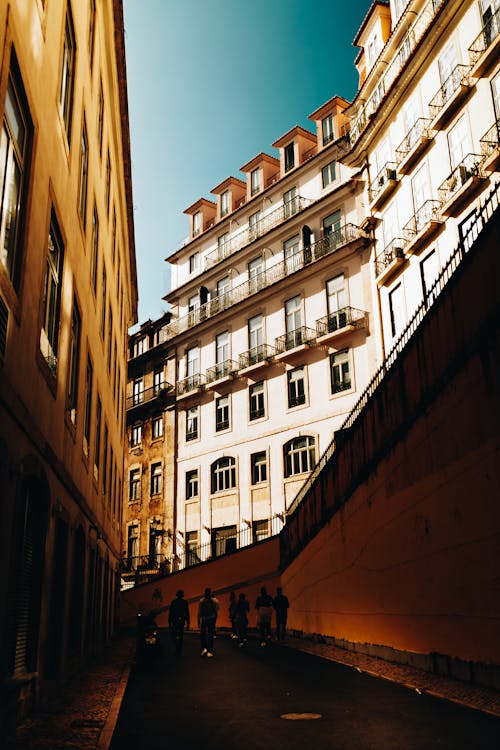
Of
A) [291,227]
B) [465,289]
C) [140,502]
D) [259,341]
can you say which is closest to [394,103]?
[291,227]

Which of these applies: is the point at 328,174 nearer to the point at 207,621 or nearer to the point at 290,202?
the point at 290,202

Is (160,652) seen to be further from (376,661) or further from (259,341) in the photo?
(259,341)

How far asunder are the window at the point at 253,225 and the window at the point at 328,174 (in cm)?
522

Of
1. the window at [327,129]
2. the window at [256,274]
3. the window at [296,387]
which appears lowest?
the window at [296,387]

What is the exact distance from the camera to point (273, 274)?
37500 millimetres

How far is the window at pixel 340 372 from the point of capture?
32.1 m

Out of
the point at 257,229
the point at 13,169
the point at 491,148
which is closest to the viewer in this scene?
the point at 13,169

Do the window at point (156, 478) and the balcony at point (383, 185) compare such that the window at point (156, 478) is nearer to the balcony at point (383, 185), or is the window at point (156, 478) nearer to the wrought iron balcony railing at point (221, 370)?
the wrought iron balcony railing at point (221, 370)

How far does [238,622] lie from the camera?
20.1 m

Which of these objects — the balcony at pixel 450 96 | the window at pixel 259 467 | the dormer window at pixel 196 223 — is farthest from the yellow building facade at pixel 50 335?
the dormer window at pixel 196 223

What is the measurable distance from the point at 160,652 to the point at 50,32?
42.5ft

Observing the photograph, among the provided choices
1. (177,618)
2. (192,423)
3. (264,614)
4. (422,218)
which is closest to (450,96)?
(422,218)

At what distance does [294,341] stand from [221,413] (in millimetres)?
6919

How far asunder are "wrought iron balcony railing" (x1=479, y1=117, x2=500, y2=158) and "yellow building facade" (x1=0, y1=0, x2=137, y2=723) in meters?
11.6
